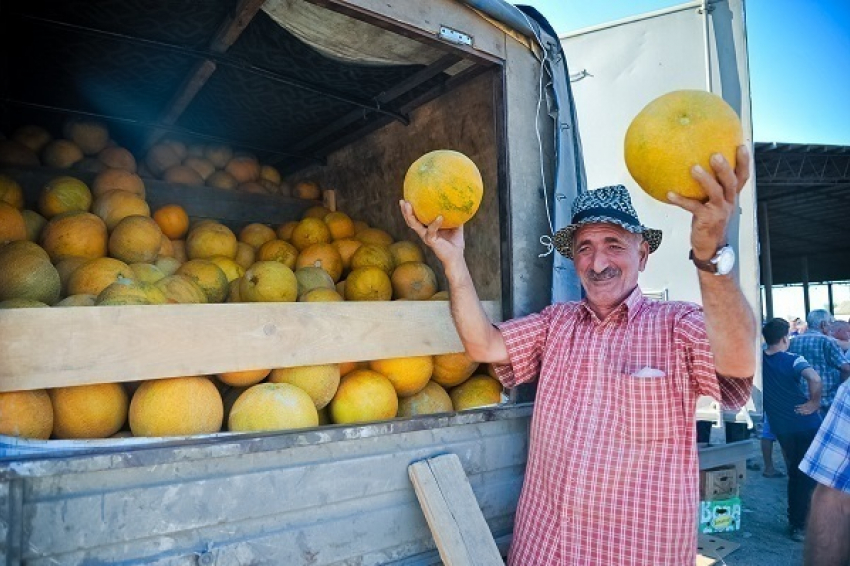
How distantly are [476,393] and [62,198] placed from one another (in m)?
2.25

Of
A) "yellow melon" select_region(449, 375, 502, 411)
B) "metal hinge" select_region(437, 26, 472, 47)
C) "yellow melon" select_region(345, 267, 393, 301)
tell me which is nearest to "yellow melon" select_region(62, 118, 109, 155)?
"yellow melon" select_region(345, 267, 393, 301)

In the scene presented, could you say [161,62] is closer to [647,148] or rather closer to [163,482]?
[163,482]

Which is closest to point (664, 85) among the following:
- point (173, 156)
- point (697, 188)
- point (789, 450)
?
point (697, 188)

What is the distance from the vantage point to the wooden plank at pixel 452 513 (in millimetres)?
2041

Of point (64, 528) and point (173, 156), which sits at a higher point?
point (173, 156)

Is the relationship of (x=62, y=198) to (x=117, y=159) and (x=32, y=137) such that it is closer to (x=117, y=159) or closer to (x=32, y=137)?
(x=117, y=159)

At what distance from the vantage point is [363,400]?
92.9 inches

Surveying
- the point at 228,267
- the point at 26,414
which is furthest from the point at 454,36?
the point at 26,414

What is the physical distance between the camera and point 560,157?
9.84ft

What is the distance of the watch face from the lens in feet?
5.25

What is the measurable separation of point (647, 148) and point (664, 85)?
3.37 metres

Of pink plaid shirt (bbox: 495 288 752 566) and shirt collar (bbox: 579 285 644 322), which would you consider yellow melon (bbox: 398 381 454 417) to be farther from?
shirt collar (bbox: 579 285 644 322)

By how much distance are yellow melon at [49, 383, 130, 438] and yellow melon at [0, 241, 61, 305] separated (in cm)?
42

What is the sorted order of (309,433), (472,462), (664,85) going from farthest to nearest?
(664,85) → (472,462) → (309,433)
